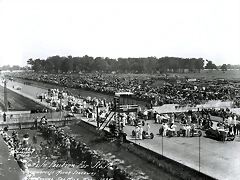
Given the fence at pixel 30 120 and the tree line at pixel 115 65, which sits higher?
the tree line at pixel 115 65

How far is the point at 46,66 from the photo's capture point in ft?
418

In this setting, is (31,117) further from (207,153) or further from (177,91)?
(177,91)

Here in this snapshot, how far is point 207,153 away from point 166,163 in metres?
3.45

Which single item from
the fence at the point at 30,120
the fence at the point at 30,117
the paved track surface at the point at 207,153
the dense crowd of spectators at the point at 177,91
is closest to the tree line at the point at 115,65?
the dense crowd of spectators at the point at 177,91

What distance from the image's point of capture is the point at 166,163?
56.6 ft

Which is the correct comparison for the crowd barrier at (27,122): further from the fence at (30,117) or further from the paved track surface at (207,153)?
the paved track surface at (207,153)

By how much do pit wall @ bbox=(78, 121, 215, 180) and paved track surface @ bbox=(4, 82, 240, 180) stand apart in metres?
0.53

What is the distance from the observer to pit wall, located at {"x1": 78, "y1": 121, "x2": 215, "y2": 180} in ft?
49.4

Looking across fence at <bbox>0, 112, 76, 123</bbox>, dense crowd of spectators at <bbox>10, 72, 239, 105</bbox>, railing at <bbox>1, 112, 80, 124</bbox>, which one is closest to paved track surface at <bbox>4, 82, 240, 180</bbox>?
railing at <bbox>1, 112, 80, 124</bbox>

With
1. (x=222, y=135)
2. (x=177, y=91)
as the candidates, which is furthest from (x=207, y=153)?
(x=177, y=91)

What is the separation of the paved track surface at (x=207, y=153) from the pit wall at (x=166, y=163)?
1.74ft

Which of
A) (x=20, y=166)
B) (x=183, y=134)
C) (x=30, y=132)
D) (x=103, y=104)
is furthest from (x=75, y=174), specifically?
(x=103, y=104)

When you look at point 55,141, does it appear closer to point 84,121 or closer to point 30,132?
point 30,132

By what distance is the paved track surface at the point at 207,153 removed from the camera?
51.9ft
